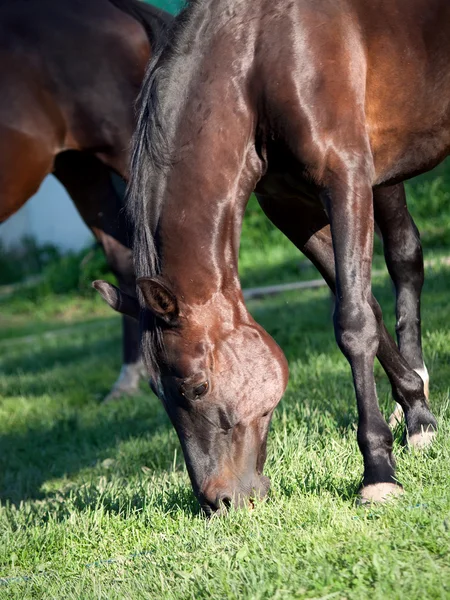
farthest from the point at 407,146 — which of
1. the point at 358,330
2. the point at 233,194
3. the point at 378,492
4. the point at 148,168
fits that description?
the point at 378,492

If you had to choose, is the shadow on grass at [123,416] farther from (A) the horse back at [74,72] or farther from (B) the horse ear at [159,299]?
(A) the horse back at [74,72]

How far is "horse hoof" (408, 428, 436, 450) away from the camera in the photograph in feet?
12.4

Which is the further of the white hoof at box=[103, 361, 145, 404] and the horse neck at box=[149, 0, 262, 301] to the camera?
the white hoof at box=[103, 361, 145, 404]

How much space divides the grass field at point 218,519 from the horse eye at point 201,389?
18.1 inches

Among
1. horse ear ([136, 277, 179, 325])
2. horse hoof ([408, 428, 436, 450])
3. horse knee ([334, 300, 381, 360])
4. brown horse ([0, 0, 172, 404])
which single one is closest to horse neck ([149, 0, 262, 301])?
horse ear ([136, 277, 179, 325])

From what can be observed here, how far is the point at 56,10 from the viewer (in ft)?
19.7

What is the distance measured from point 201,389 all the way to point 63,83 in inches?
119

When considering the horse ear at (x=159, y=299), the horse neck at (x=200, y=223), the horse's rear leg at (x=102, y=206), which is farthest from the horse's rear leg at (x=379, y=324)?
the horse's rear leg at (x=102, y=206)

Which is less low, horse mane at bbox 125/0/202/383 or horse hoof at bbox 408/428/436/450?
horse mane at bbox 125/0/202/383

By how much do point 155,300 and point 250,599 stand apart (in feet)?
4.17

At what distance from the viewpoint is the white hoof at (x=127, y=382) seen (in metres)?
6.80

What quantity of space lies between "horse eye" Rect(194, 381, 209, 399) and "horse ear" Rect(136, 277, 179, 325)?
0.26 metres

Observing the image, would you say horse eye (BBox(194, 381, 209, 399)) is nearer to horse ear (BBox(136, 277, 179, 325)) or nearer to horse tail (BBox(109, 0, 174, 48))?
horse ear (BBox(136, 277, 179, 325))

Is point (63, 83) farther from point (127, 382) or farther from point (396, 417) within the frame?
point (396, 417)
